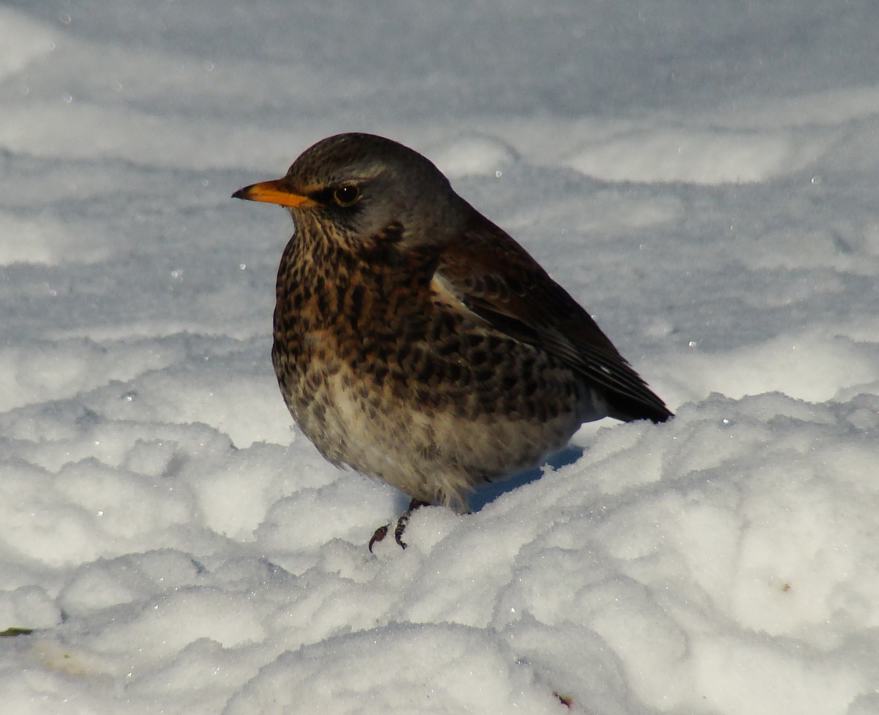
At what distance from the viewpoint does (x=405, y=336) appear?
402 cm

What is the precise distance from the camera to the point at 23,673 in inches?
134

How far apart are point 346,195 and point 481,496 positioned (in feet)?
3.78

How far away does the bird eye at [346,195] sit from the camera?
4.17 m

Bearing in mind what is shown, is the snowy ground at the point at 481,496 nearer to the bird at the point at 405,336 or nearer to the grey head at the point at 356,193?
the bird at the point at 405,336

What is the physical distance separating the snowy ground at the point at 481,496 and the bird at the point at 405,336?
0.28 metres

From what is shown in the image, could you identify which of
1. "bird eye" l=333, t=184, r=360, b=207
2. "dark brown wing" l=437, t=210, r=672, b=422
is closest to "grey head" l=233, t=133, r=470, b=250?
"bird eye" l=333, t=184, r=360, b=207

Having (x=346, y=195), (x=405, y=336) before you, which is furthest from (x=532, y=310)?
(x=346, y=195)

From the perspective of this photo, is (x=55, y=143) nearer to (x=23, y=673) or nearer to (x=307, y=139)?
(x=307, y=139)

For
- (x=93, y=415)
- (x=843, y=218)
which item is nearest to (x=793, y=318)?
(x=843, y=218)

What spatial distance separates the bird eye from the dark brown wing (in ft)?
1.01

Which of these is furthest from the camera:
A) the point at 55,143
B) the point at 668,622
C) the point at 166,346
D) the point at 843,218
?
the point at 55,143

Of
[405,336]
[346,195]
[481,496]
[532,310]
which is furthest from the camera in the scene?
[481,496]

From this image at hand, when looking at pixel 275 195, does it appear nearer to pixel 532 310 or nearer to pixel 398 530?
pixel 532 310

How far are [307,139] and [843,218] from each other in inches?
111
